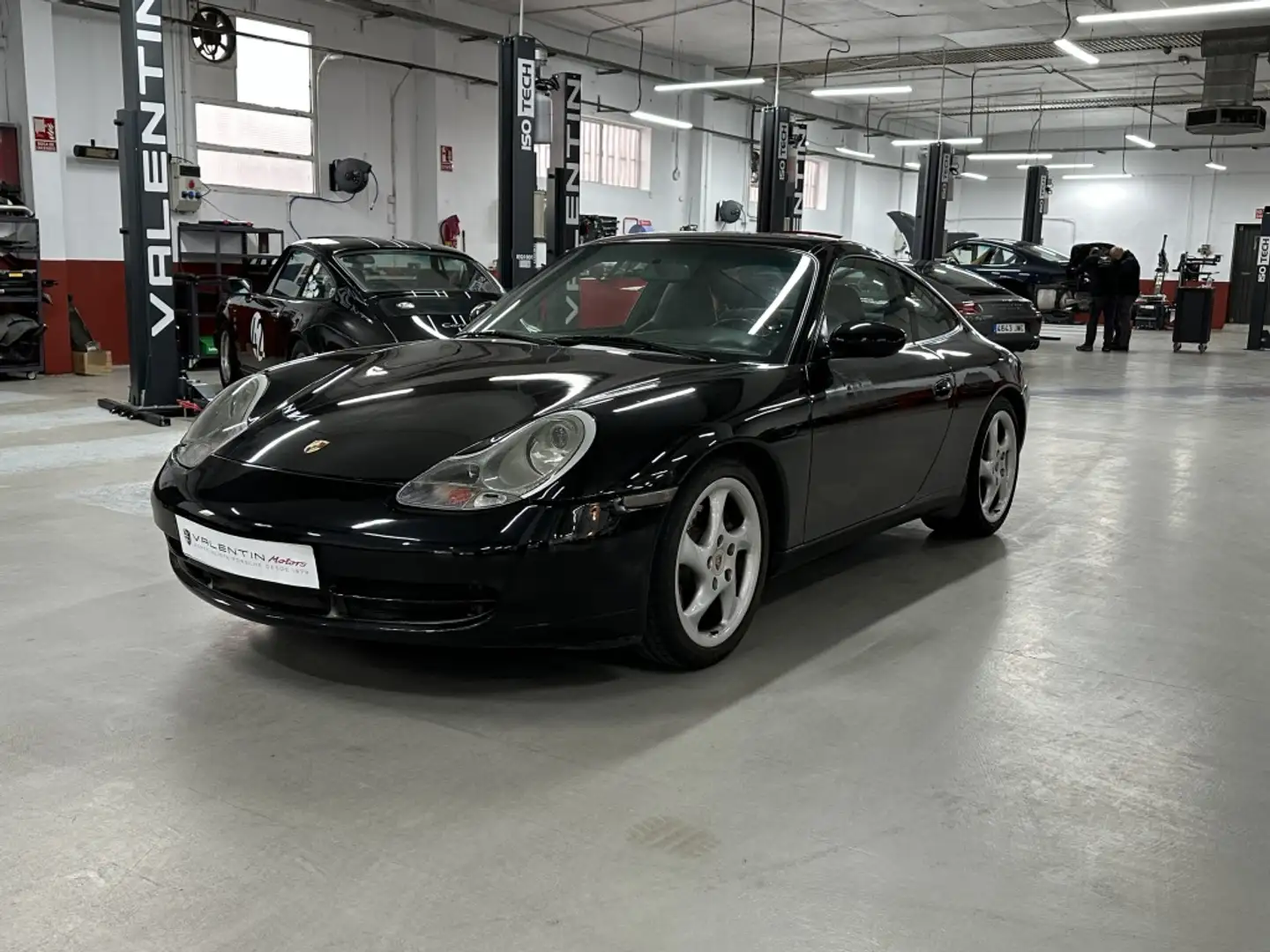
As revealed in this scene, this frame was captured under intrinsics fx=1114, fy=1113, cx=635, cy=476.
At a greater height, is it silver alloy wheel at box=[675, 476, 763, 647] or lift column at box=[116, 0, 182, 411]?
lift column at box=[116, 0, 182, 411]

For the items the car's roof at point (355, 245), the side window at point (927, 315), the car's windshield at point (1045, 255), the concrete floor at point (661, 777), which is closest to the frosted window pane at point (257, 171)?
the car's roof at point (355, 245)

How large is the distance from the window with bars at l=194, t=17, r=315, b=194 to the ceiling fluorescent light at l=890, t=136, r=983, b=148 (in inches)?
413

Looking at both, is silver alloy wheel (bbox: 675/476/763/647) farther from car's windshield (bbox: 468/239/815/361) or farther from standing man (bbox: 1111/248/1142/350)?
standing man (bbox: 1111/248/1142/350)

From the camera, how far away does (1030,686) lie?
2.93m

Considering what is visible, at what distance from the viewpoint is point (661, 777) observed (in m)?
2.32

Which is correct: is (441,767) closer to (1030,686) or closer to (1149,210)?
(1030,686)

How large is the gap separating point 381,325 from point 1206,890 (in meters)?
6.04

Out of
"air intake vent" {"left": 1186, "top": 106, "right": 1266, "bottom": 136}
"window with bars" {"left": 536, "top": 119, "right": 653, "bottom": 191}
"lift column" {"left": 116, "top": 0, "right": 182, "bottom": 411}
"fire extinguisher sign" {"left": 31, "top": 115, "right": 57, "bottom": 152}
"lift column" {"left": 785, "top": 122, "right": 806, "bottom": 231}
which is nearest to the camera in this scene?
"lift column" {"left": 116, "top": 0, "right": 182, "bottom": 411}

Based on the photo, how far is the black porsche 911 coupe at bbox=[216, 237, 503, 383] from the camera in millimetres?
7199

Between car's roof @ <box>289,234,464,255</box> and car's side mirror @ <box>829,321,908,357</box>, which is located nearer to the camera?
car's side mirror @ <box>829,321,908,357</box>

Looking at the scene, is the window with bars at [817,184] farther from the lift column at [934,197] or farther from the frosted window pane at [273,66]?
the frosted window pane at [273,66]

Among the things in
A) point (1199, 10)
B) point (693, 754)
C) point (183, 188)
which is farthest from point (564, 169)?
point (693, 754)

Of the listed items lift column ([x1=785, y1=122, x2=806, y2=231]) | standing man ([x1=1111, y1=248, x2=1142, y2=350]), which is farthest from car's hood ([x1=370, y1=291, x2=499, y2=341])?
standing man ([x1=1111, y1=248, x2=1142, y2=350])

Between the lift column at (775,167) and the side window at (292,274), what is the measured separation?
865 centimetres
